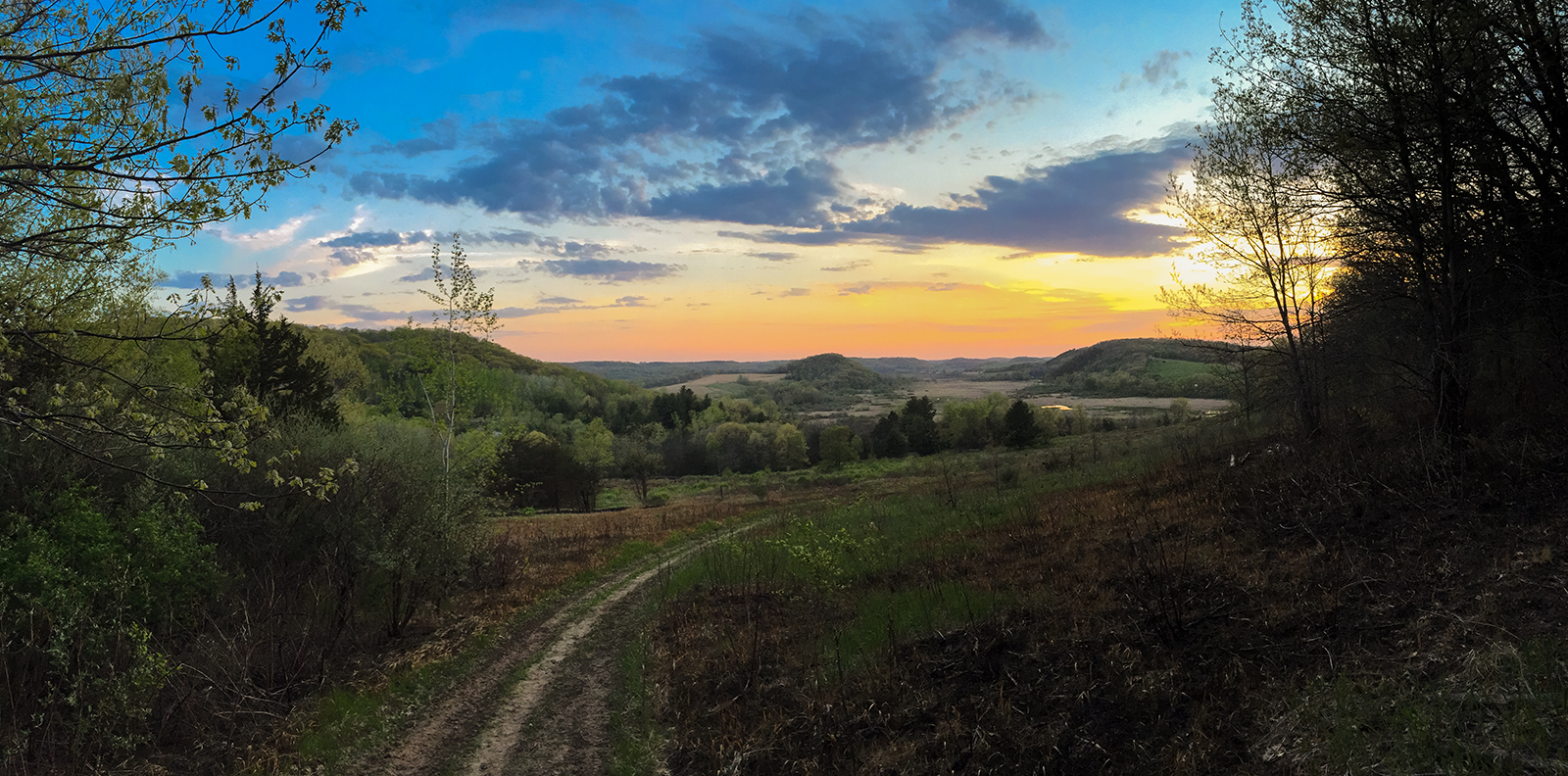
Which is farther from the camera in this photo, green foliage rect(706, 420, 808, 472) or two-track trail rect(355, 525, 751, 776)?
green foliage rect(706, 420, 808, 472)

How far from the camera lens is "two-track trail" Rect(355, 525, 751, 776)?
899 centimetres

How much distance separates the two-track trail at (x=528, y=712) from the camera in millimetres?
8992

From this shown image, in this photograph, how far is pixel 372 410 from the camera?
46938mm

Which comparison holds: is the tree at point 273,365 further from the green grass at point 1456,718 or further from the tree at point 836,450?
the tree at point 836,450

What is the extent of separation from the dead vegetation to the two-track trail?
1083 mm

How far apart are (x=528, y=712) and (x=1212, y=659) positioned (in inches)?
368

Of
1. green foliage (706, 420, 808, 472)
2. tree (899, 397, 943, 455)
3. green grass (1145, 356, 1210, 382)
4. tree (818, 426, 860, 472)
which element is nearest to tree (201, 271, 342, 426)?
tree (818, 426, 860, 472)

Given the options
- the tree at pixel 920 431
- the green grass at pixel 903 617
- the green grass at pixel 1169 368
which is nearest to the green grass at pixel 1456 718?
the green grass at pixel 903 617

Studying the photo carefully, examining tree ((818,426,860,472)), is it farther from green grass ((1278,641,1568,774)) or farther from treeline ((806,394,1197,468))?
green grass ((1278,641,1568,774))

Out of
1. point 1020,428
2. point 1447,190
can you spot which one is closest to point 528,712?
point 1447,190

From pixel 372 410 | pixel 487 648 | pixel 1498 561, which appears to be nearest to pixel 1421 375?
pixel 1498 561

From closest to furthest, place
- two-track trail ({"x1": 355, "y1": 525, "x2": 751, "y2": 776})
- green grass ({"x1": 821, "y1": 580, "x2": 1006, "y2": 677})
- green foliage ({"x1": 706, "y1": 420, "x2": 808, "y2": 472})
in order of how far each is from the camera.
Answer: two-track trail ({"x1": 355, "y1": 525, "x2": 751, "y2": 776}), green grass ({"x1": 821, "y1": 580, "x2": 1006, "y2": 677}), green foliage ({"x1": 706, "y1": 420, "x2": 808, "y2": 472})

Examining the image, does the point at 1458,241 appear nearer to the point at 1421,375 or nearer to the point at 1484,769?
the point at 1421,375

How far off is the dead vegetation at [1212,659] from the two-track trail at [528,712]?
1.08 m
